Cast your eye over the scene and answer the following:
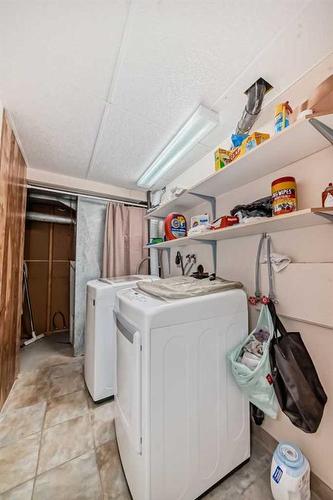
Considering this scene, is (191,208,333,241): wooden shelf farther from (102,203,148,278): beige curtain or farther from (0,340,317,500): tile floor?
(102,203,148,278): beige curtain

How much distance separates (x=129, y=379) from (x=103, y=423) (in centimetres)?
91

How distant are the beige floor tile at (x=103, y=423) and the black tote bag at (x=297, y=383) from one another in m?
1.26

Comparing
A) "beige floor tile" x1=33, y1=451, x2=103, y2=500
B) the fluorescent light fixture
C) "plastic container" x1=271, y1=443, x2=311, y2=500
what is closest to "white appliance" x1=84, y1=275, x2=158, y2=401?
"beige floor tile" x1=33, y1=451, x2=103, y2=500

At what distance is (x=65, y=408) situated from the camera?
1.67 metres

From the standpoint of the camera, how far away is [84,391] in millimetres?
1894

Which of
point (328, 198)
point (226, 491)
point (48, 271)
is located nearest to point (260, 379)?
point (226, 491)

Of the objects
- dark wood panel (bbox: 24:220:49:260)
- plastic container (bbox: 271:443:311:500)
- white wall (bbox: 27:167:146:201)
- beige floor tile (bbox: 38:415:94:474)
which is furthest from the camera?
dark wood panel (bbox: 24:220:49:260)

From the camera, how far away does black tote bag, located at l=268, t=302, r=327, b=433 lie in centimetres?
91

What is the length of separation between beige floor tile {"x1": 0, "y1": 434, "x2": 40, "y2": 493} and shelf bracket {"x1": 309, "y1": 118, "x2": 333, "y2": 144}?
2.39 meters

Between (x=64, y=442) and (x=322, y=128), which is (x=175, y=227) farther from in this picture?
(x=64, y=442)

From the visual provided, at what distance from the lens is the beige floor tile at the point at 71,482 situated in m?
1.03

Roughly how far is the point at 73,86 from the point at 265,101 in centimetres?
134

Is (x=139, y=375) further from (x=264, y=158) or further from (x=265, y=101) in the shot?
(x=265, y=101)

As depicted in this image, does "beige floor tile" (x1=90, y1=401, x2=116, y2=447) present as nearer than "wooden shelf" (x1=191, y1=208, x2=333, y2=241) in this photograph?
No
